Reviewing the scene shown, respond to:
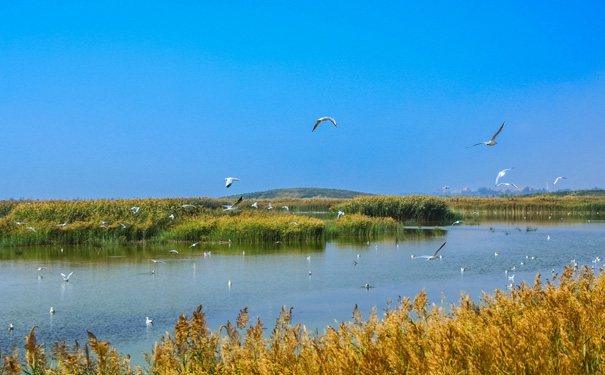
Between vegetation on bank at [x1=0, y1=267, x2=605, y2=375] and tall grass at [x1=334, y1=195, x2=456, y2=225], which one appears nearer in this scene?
vegetation on bank at [x1=0, y1=267, x2=605, y2=375]

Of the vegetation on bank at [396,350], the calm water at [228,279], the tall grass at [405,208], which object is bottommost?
the calm water at [228,279]

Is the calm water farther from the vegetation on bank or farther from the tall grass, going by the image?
the tall grass

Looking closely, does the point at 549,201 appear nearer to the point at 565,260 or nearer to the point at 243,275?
the point at 565,260

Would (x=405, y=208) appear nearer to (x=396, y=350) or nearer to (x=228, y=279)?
(x=228, y=279)

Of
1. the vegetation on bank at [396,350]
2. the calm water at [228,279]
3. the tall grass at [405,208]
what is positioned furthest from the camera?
the tall grass at [405,208]

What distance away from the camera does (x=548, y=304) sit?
639cm

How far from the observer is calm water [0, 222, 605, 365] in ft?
36.2

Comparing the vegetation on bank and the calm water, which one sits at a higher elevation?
the vegetation on bank

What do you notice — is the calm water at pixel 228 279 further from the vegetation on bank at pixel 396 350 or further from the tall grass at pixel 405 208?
the tall grass at pixel 405 208

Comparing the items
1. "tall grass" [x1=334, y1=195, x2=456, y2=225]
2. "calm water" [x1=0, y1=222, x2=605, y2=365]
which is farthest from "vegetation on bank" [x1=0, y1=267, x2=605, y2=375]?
"tall grass" [x1=334, y1=195, x2=456, y2=225]

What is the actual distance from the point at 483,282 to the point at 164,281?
338 inches

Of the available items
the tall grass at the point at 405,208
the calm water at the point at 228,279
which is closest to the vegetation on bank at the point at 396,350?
the calm water at the point at 228,279

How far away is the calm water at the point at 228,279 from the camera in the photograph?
1102 centimetres

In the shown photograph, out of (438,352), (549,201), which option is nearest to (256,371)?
(438,352)
